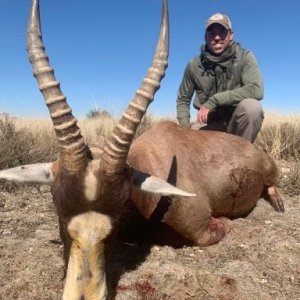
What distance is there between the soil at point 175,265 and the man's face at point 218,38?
334 cm

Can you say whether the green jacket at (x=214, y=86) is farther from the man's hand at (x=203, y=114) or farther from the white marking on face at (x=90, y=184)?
the white marking on face at (x=90, y=184)

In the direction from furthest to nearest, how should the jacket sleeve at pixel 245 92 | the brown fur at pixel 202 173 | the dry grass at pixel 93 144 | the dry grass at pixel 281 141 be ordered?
the dry grass at pixel 281 141
the dry grass at pixel 93 144
the jacket sleeve at pixel 245 92
the brown fur at pixel 202 173

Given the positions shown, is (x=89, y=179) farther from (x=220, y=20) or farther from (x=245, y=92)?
(x=220, y=20)

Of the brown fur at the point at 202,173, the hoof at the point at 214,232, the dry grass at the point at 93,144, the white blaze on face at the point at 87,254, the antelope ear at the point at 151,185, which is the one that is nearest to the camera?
the white blaze on face at the point at 87,254

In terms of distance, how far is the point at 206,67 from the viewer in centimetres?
830

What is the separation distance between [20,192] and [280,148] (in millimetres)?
6088

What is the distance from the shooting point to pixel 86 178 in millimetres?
3518

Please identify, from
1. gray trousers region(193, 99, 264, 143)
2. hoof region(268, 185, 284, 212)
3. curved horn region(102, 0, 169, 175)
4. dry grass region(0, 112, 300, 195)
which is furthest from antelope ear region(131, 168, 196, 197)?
gray trousers region(193, 99, 264, 143)

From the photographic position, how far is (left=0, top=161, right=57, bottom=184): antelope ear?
4062 mm

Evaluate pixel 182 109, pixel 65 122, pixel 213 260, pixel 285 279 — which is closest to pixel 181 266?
pixel 213 260

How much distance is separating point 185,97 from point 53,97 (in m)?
5.36

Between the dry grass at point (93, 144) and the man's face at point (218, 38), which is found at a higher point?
the man's face at point (218, 38)

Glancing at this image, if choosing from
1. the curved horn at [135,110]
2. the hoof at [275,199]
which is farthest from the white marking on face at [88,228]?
the hoof at [275,199]

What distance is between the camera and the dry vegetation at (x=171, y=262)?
414 centimetres
